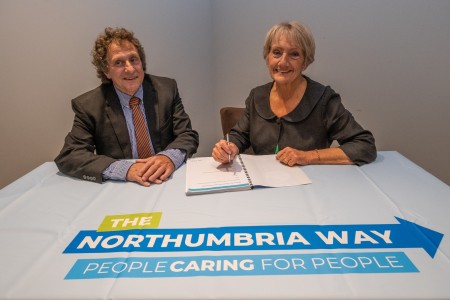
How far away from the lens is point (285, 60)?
1.71 meters

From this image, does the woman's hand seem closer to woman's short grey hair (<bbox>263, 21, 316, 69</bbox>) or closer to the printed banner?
woman's short grey hair (<bbox>263, 21, 316, 69</bbox>)

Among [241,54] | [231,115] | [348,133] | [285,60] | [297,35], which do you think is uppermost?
[297,35]

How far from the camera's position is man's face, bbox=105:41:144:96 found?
69.7 inches

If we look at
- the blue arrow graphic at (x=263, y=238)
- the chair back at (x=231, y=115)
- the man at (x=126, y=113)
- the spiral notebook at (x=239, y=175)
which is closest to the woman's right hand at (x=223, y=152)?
the spiral notebook at (x=239, y=175)

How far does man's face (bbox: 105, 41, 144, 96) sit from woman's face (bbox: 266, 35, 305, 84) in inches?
27.1

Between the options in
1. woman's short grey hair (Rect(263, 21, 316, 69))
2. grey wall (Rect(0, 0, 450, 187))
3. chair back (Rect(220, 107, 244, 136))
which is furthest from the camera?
grey wall (Rect(0, 0, 450, 187))

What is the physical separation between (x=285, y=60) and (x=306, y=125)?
34cm

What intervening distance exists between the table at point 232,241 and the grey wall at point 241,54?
1.44 meters

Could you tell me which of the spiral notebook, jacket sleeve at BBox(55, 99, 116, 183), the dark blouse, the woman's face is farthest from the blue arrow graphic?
the woman's face

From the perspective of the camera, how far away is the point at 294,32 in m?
1.68

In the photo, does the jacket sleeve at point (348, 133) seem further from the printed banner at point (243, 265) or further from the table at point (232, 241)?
the printed banner at point (243, 265)

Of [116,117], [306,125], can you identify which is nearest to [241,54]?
[306,125]

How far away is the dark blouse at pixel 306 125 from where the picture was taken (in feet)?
5.62

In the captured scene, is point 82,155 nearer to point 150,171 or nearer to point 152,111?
point 150,171
